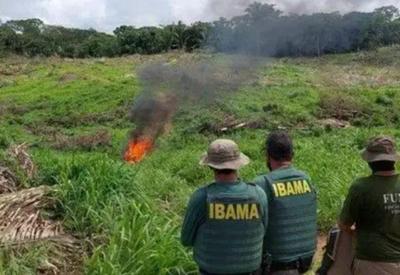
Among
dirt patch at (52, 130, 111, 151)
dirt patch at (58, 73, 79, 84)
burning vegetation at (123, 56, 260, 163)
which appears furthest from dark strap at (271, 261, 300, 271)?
dirt patch at (58, 73, 79, 84)

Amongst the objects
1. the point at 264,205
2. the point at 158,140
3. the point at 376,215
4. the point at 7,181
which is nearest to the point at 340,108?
the point at 158,140

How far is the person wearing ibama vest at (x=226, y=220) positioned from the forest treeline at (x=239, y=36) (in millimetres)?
8140

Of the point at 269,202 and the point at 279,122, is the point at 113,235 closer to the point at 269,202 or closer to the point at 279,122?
the point at 269,202

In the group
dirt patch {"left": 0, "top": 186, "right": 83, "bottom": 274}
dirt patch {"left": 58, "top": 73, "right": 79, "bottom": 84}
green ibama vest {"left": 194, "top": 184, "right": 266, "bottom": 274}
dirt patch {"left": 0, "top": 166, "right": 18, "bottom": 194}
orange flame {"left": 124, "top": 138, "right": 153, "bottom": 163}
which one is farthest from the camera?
dirt patch {"left": 58, "top": 73, "right": 79, "bottom": 84}

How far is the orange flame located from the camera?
51.5 ft

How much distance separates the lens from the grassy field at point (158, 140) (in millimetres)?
5512

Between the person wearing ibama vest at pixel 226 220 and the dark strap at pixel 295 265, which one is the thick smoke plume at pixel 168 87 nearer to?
the dark strap at pixel 295 265

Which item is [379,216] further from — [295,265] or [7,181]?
[7,181]

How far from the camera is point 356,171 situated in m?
9.66

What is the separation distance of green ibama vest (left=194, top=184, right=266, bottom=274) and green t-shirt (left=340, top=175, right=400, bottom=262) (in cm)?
→ 61

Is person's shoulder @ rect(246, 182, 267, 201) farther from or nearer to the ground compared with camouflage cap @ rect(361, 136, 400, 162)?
nearer to the ground

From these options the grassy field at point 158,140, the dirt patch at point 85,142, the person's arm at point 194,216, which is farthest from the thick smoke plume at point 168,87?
the person's arm at point 194,216

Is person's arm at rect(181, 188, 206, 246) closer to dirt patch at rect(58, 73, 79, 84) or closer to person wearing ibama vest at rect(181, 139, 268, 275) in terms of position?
person wearing ibama vest at rect(181, 139, 268, 275)

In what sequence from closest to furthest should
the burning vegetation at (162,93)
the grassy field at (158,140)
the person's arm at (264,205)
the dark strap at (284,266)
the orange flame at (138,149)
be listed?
the person's arm at (264,205) → the dark strap at (284,266) → the grassy field at (158,140) → the orange flame at (138,149) → the burning vegetation at (162,93)
